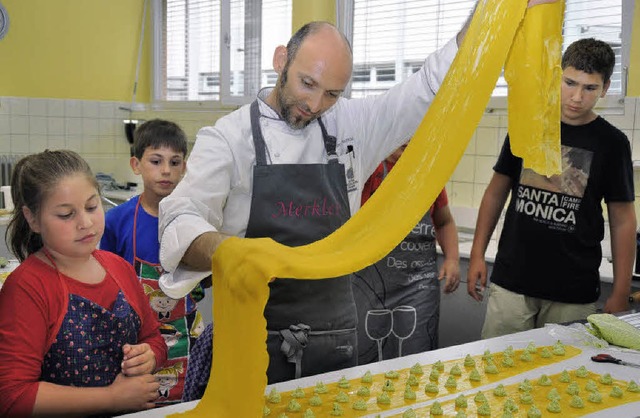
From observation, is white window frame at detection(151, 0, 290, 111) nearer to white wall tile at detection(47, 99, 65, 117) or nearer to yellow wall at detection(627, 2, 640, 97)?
white wall tile at detection(47, 99, 65, 117)

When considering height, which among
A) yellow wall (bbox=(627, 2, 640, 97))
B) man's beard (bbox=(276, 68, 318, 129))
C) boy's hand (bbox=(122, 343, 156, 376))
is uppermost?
yellow wall (bbox=(627, 2, 640, 97))

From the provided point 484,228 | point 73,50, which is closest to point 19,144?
point 73,50

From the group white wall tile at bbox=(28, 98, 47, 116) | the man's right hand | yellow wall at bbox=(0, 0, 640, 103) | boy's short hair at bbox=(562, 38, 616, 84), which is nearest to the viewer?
boy's short hair at bbox=(562, 38, 616, 84)

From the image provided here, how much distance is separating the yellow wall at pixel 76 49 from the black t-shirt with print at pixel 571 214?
2679 millimetres

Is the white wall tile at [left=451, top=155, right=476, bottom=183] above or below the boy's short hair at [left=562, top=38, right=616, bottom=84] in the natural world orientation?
below

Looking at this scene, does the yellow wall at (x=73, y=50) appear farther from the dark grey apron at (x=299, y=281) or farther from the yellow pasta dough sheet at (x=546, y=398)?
the yellow pasta dough sheet at (x=546, y=398)

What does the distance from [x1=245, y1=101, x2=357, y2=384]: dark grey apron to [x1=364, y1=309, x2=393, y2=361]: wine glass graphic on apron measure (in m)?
1.21

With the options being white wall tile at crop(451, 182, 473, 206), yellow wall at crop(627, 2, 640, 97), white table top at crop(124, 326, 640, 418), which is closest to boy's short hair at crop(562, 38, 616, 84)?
white table top at crop(124, 326, 640, 418)

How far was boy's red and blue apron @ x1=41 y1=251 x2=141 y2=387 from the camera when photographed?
1518 millimetres

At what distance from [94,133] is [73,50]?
2.25ft

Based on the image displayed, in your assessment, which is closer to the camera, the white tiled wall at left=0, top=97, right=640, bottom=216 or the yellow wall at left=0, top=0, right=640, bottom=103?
the white tiled wall at left=0, top=97, right=640, bottom=216

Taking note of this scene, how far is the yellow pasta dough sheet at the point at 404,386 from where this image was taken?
4.80 ft

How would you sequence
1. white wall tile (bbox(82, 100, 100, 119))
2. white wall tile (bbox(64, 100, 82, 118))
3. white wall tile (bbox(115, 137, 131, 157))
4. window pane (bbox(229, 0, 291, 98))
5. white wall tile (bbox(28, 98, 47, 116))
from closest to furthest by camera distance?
window pane (bbox(229, 0, 291, 98)) < white wall tile (bbox(28, 98, 47, 116)) < white wall tile (bbox(64, 100, 82, 118)) < white wall tile (bbox(82, 100, 100, 119)) < white wall tile (bbox(115, 137, 131, 157))

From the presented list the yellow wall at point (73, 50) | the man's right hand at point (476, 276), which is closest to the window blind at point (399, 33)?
the man's right hand at point (476, 276)
